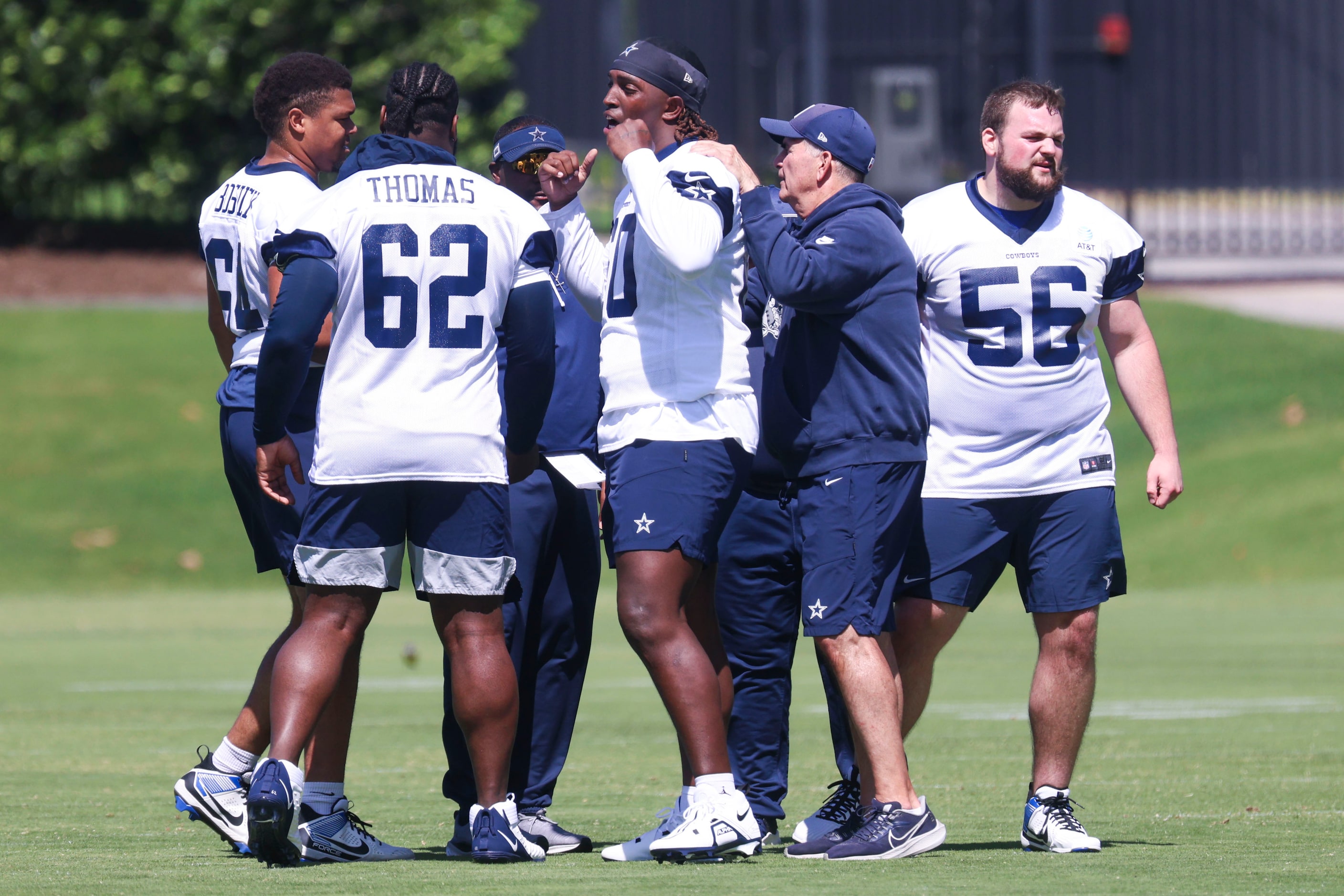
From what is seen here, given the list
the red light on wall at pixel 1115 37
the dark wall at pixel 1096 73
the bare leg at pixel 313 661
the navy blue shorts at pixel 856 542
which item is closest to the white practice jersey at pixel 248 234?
the bare leg at pixel 313 661

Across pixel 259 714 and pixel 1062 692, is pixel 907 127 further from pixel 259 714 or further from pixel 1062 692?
pixel 259 714

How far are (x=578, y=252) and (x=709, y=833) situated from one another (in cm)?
189

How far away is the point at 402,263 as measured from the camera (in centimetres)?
560

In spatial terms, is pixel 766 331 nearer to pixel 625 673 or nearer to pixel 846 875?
pixel 846 875

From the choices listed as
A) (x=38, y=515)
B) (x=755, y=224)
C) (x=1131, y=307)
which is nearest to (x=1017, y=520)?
(x=1131, y=307)

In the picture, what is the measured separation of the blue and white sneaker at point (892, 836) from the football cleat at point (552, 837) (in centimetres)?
75

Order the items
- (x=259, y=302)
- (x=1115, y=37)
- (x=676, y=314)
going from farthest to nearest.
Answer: (x=1115, y=37), (x=259, y=302), (x=676, y=314)

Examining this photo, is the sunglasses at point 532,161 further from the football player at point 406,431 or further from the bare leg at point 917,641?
the bare leg at point 917,641

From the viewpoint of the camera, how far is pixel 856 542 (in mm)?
5727

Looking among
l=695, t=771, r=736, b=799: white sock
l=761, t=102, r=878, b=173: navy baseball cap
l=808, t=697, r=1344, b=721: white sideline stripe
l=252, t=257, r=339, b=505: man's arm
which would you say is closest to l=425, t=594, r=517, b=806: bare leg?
l=695, t=771, r=736, b=799: white sock

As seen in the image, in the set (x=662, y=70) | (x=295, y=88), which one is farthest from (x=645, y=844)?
(x=295, y=88)

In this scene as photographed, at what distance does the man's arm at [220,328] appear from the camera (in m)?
6.54

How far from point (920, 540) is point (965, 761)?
90.1 inches

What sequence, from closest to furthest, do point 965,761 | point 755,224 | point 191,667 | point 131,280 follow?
point 755,224 → point 965,761 → point 191,667 → point 131,280
